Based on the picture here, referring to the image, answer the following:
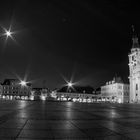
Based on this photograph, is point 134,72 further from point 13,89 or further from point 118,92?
point 13,89

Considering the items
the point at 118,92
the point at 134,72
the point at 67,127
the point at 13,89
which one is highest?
the point at 134,72

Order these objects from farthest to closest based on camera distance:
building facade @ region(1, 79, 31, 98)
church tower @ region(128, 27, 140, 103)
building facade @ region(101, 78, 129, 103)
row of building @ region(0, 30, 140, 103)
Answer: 1. building facade @ region(1, 79, 31, 98)
2. building facade @ region(101, 78, 129, 103)
3. row of building @ region(0, 30, 140, 103)
4. church tower @ region(128, 27, 140, 103)

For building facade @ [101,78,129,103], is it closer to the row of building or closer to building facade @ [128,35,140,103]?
the row of building

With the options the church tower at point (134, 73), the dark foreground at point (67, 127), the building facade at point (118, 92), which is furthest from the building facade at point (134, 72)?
the dark foreground at point (67, 127)

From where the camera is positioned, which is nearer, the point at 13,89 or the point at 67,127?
the point at 67,127

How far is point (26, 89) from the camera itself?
17375 centimetres

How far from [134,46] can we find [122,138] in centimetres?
12966

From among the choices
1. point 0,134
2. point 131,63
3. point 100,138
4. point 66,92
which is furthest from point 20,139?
point 66,92

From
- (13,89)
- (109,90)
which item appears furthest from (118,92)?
(13,89)

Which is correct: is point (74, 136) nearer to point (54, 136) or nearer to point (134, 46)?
point (54, 136)

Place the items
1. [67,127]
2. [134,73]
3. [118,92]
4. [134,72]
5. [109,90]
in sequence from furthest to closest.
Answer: [109,90] < [118,92] < [134,72] < [134,73] < [67,127]

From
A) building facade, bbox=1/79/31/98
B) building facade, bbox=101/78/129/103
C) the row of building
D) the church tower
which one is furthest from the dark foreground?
building facade, bbox=1/79/31/98

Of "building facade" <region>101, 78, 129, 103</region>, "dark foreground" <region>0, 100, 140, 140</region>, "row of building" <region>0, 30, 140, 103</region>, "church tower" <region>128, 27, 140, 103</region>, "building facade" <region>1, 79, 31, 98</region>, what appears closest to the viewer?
"dark foreground" <region>0, 100, 140, 140</region>

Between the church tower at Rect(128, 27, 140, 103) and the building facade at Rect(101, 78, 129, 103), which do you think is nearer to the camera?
the church tower at Rect(128, 27, 140, 103)
